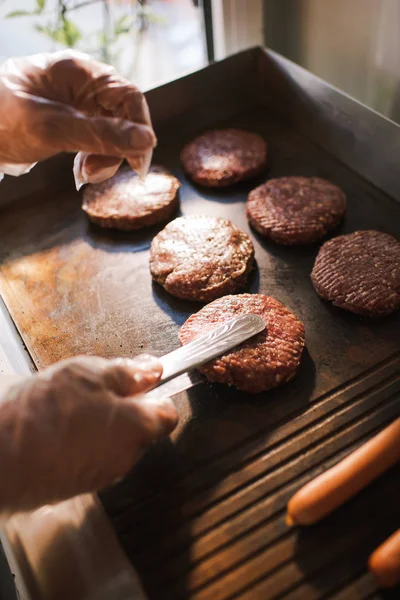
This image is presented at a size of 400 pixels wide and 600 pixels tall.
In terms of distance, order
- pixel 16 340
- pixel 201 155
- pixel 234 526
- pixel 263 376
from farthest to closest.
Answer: pixel 201 155, pixel 16 340, pixel 263 376, pixel 234 526

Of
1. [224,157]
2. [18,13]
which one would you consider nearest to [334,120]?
[224,157]

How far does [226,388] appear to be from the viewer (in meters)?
2.05

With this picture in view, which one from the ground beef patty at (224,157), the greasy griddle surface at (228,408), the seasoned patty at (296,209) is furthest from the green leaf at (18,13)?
the seasoned patty at (296,209)

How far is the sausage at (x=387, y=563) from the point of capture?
1.47m

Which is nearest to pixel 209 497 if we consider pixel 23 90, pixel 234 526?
pixel 234 526

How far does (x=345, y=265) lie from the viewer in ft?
7.68

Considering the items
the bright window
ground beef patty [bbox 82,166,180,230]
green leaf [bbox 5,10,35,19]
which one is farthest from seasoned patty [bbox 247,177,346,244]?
green leaf [bbox 5,10,35,19]

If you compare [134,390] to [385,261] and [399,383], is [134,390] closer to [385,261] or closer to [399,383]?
[399,383]

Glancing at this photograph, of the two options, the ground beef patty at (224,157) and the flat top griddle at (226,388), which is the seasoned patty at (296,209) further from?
the ground beef patty at (224,157)

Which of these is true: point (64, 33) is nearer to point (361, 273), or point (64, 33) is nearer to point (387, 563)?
point (361, 273)

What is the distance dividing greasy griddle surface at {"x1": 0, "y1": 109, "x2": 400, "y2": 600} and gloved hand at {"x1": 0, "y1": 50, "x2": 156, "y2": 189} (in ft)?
1.92

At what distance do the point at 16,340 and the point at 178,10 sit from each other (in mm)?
2726

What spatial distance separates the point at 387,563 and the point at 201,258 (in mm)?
1412

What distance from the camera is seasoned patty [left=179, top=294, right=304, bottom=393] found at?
1986mm
